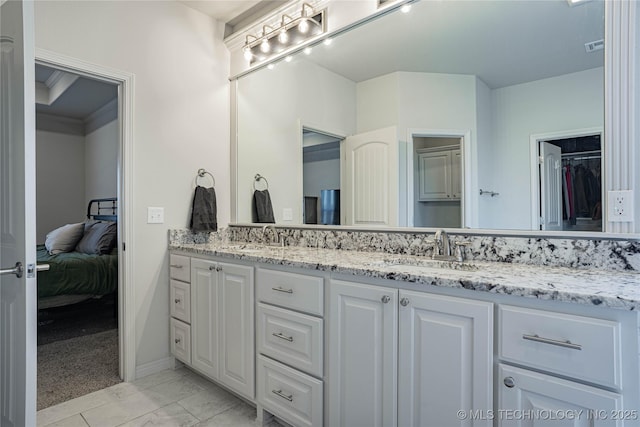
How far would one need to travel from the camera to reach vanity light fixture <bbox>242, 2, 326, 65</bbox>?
231 centimetres

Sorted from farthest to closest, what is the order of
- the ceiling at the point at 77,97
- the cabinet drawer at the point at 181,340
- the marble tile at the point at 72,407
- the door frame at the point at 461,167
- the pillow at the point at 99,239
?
the ceiling at the point at 77,97 < the pillow at the point at 99,239 < the cabinet drawer at the point at 181,340 < the marble tile at the point at 72,407 < the door frame at the point at 461,167

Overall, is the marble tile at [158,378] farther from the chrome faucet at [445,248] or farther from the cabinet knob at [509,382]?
the cabinet knob at [509,382]

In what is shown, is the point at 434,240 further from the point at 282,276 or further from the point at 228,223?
the point at 228,223

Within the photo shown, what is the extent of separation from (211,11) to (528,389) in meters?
3.05

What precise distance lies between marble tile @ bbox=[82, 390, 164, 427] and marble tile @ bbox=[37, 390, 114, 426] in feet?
0.19

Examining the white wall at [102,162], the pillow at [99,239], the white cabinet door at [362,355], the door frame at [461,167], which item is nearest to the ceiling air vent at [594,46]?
the door frame at [461,167]

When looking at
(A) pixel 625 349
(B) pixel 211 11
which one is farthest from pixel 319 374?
(B) pixel 211 11

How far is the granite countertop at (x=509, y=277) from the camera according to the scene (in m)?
0.98

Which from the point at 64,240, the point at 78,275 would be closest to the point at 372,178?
the point at 78,275

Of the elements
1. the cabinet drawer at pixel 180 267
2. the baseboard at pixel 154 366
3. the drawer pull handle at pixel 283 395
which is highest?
the cabinet drawer at pixel 180 267

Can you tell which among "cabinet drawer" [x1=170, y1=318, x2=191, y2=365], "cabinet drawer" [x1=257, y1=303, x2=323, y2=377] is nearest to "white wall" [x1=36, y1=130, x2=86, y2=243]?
"cabinet drawer" [x1=170, y1=318, x2=191, y2=365]

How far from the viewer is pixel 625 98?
4.42ft

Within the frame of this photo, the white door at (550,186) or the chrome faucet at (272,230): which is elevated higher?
the white door at (550,186)

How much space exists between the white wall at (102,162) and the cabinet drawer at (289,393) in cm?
422
